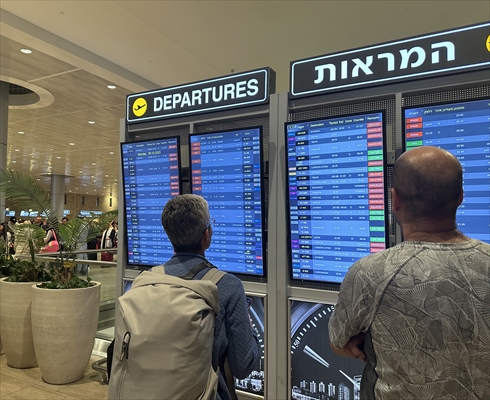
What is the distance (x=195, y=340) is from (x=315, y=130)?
4.56 feet

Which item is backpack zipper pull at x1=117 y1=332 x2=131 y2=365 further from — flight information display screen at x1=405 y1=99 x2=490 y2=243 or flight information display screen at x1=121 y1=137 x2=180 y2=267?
flight information display screen at x1=405 y1=99 x2=490 y2=243

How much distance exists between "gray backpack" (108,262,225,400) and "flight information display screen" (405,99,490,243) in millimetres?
1309

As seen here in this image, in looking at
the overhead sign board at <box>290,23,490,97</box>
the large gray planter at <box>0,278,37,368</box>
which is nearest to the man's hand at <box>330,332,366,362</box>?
the overhead sign board at <box>290,23,490,97</box>

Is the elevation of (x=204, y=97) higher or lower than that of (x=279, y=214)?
higher

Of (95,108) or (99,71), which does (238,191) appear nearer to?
Answer: (99,71)

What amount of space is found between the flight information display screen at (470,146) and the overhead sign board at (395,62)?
231 millimetres

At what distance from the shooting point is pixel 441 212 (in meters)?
1.09

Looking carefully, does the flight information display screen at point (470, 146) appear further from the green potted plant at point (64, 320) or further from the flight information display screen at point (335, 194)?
the green potted plant at point (64, 320)

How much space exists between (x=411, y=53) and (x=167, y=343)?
1866 mm

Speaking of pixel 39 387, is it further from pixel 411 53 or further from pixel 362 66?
pixel 411 53

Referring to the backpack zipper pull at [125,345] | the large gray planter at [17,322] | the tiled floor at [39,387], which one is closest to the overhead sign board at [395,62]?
the backpack zipper pull at [125,345]

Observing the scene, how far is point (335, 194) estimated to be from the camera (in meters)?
2.21

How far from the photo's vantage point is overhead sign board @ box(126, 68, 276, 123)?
253cm

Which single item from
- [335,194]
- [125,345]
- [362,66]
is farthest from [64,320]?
[362,66]
